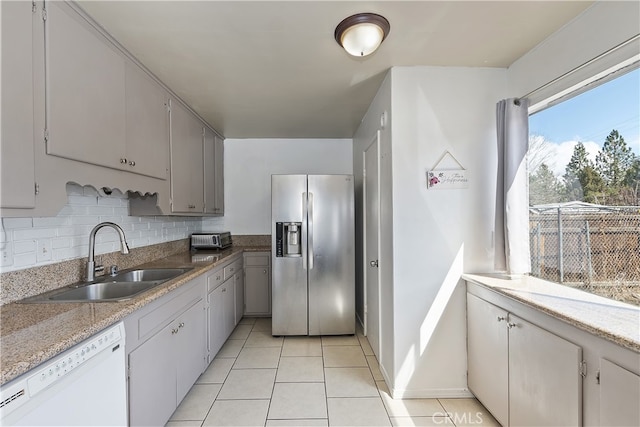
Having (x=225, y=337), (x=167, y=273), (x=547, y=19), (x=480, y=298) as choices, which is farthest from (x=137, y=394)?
(x=547, y=19)

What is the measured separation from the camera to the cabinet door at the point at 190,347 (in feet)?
6.57

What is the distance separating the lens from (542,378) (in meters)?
1.45

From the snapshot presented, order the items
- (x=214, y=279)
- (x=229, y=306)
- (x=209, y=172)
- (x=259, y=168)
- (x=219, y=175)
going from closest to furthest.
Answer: (x=214, y=279) → (x=229, y=306) → (x=209, y=172) → (x=219, y=175) → (x=259, y=168)

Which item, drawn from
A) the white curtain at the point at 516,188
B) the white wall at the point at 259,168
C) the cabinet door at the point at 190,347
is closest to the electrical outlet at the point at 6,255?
the cabinet door at the point at 190,347

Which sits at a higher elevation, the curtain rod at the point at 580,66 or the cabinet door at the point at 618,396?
the curtain rod at the point at 580,66

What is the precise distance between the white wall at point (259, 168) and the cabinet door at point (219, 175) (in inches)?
5.1

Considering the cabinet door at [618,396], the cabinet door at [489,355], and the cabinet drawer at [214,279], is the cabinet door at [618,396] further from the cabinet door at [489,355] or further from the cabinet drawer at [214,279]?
the cabinet drawer at [214,279]

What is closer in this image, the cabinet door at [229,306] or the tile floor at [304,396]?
the tile floor at [304,396]

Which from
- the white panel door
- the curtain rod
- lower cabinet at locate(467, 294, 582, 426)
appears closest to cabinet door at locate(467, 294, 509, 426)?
lower cabinet at locate(467, 294, 582, 426)

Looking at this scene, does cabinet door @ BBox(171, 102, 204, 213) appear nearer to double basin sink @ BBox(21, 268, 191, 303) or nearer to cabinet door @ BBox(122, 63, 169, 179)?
cabinet door @ BBox(122, 63, 169, 179)

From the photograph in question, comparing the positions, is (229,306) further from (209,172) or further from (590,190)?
(590,190)

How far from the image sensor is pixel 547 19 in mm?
1639

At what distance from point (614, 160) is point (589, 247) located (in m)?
0.49

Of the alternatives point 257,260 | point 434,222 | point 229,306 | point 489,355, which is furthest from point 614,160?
point 257,260
